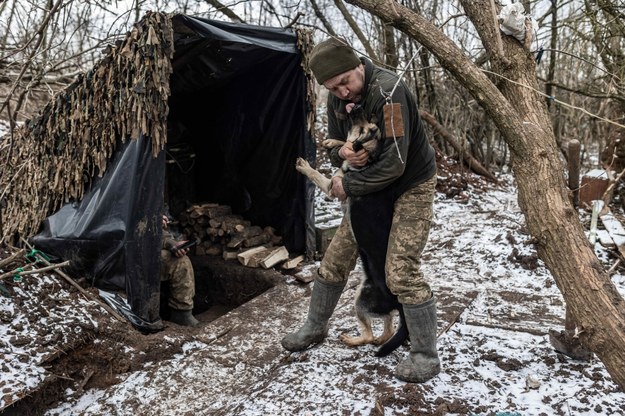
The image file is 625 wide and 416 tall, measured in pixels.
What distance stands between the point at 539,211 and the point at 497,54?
2.88 ft

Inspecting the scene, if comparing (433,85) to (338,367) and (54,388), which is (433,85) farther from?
(54,388)

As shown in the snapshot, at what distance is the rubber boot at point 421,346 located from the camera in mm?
3104

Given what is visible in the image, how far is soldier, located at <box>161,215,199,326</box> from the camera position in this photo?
4906 mm

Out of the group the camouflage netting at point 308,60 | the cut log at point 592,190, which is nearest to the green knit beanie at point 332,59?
the camouflage netting at point 308,60

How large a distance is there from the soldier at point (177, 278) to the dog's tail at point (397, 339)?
2278 millimetres

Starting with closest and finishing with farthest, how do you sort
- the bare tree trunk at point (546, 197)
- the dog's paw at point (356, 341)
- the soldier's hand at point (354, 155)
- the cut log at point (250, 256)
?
the bare tree trunk at point (546, 197)
the soldier's hand at point (354, 155)
the dog's paw at point (356, 341)
the cut log at point (250, 256)


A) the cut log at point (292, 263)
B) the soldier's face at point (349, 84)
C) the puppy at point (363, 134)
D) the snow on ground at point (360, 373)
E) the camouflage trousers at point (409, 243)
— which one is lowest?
the snow on ground at point (360, 373)

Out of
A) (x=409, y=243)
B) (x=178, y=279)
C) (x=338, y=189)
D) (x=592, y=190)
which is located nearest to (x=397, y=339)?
(x=409, y=243)

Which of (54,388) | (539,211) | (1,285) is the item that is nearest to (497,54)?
(539,211)

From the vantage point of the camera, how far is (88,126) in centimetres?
442

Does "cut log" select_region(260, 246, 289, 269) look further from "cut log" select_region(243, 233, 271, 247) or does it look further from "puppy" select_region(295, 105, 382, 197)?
"puppy" select_region(295, 105, 382, 197)

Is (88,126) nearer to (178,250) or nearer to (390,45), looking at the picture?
(178,250)

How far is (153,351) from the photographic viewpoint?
12.3 feet

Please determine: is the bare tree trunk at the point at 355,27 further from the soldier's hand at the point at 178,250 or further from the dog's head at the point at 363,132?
the dog's head at the point at 363,132
